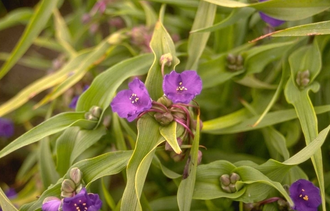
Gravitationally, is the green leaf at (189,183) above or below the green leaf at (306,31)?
below

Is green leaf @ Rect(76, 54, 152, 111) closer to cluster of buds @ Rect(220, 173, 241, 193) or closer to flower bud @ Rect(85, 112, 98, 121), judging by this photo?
flower bud @ Rect(85, 112, 98, 121)

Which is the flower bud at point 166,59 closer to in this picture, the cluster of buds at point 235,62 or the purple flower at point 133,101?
the purple flower at point 133,101

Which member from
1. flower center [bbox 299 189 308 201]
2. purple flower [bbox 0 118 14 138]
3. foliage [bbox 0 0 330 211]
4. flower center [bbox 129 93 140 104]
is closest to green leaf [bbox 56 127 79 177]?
foliage [bbox 0 0 330 211]

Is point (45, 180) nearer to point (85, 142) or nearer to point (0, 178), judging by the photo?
point (85, 142)

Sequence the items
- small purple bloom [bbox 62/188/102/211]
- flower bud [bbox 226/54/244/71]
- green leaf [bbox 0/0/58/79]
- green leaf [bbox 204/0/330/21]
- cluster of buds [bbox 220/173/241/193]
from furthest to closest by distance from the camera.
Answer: green leaf [bbox 0/0/58/79], flower bud [bbox 226/54/244/71], green leaf [bbox 204/0/330/21], cluster of buds [bbox 220/173/241/193], small purple bloom [bbox 62/188/102/211]

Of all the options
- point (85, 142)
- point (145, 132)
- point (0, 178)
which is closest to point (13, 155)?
point (0, 178)

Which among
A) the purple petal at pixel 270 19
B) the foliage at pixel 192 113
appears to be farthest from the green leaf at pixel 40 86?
the purple petal at pixel 270 19
